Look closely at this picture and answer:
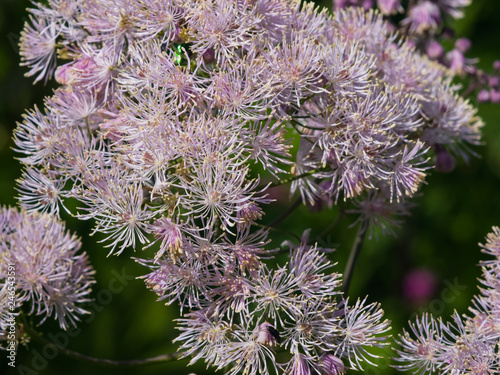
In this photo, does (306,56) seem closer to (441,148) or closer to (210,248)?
(210,248)

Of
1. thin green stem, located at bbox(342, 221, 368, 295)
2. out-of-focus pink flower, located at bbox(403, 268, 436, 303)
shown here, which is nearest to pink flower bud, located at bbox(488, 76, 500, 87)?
thin green stem, located at bbox(342, 221, 368, 295)

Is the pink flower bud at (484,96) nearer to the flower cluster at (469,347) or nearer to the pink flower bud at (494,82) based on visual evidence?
the pink flower bud at (494,82)

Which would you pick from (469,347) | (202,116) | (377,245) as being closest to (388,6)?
(202,116)

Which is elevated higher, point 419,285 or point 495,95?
point 495,95

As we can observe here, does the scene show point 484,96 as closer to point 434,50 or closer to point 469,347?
point 434,50

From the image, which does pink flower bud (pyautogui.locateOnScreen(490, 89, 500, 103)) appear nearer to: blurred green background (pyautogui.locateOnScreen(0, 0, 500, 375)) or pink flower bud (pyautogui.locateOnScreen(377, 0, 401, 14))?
pink flower bud (pyautogui.locateOnScreen(377, 0, 401, 14))

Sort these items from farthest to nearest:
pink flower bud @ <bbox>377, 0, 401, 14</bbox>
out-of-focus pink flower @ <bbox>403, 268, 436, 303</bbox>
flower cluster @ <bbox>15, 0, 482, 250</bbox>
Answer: out-of-focus pink flower @ <bbox>403, 268, 436, 303</bbox> → pink flower bud @ <bbox>377, 0, 401, 14</bbox> → flower cluster @ <bbox>15, 0, 482, 250</bbox>
